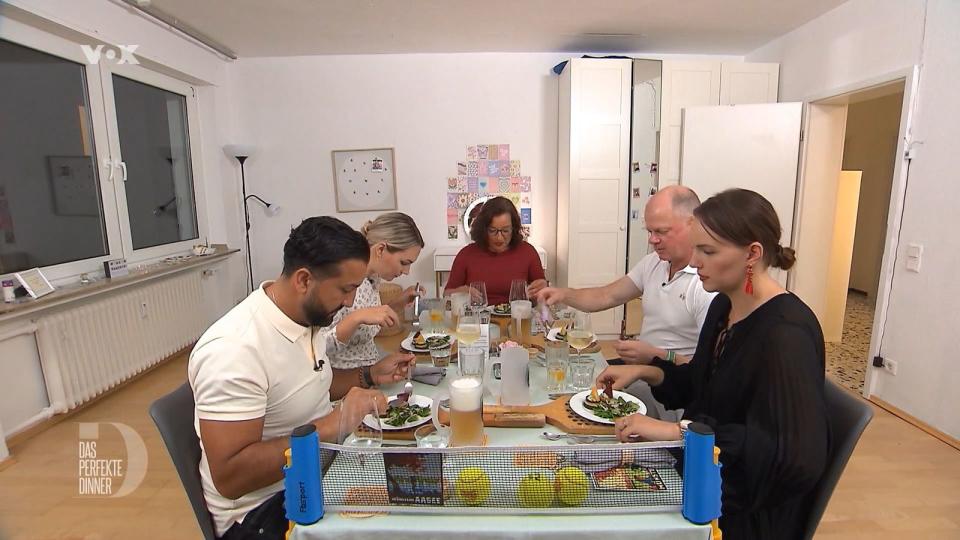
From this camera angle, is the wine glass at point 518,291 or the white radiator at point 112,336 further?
the white radiator at point 112,336

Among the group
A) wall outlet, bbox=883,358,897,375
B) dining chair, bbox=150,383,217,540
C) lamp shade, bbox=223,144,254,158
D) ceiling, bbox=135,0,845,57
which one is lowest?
wall outlet, bbox=883,358,897,375

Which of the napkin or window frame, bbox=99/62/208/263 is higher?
window frame, bbox=99/62/208/263

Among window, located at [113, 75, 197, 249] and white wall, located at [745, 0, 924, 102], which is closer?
white wall, located at [745, 0, 924, 102]

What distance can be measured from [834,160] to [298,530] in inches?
178

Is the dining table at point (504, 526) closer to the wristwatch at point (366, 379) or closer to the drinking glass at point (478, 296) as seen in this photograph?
the wristwatch at point (366, 379)

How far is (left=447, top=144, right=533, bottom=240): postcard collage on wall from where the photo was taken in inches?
180

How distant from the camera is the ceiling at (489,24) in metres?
3.25

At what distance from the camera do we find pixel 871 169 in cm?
577

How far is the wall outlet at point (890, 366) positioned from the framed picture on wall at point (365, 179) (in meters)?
4.00

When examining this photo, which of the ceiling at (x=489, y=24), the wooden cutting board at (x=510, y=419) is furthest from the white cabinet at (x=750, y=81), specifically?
the wooden cutting board at (x=510, y=419)

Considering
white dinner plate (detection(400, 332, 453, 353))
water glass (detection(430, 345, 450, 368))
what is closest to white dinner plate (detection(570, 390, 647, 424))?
water glass (detection(430, 345, 450, 368))

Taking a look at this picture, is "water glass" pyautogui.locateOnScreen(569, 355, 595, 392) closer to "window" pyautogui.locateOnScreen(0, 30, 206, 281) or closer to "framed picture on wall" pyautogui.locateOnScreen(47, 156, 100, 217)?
"window" pyautogui.locateOnScreen(0, 30, 206, 281)

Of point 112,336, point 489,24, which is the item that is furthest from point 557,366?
point 112,336

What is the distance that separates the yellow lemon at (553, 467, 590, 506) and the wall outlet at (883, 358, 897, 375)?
10.4 ft
